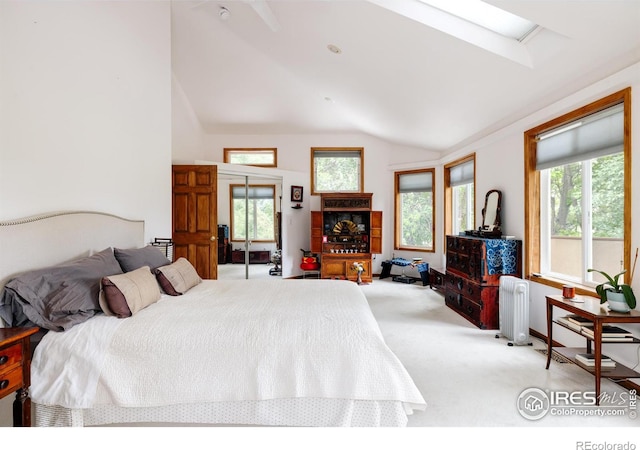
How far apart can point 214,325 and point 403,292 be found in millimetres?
4036

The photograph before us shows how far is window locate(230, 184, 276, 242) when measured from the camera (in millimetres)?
5664

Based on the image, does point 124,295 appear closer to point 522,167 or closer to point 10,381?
point 10,381

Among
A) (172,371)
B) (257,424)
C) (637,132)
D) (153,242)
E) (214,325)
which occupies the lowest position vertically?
(257,424)


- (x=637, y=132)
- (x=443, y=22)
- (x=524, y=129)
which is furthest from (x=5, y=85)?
(x=524, y=129)

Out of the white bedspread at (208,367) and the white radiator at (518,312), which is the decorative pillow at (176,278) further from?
the white radiator at (518,312)

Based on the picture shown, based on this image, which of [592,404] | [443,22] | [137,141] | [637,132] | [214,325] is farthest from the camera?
[137,141]

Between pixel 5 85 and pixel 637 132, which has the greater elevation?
pixel 5 85

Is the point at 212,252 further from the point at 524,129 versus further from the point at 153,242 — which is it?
the point at 524,129

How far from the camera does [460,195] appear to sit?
527 centimetres

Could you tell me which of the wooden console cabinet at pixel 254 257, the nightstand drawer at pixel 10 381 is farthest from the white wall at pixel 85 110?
the wooden console cabinet at pixel 254 257

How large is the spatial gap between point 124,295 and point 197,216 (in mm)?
3015

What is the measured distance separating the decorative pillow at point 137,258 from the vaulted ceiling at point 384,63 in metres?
2.69

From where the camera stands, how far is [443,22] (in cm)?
262

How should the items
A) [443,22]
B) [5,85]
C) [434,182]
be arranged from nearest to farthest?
[5,85], [443,22], [434,182]
